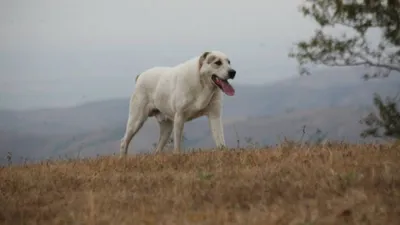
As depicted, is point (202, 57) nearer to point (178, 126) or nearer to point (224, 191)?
point (178, 126)

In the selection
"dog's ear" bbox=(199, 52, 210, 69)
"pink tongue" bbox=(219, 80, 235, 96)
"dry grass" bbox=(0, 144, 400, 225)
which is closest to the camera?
"dry grass" bbox=(0, 144, 400, 225)

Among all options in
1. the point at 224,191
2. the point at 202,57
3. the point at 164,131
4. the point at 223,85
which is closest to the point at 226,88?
the point at 223,85

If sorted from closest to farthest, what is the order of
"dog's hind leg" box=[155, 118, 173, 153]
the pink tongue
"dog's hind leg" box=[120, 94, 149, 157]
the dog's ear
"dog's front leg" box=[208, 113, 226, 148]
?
"dog's front leg" box=[208, 113, 226, 148] → the pink tongue → the dog's ear → "dog's hind leg" box=[155, 118, 173, 153] → "dog's hind leg" box=[120, 94, 149, 157]

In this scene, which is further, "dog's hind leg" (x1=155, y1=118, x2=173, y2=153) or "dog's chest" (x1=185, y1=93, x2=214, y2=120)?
"dog's hind leg" (x1=155, y1=118, x2=173, y2=153)

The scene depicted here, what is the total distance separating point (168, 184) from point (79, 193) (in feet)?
2.78

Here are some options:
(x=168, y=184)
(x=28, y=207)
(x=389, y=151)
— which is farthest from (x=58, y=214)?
(x=389, y=151)

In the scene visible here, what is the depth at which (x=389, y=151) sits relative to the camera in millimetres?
8336

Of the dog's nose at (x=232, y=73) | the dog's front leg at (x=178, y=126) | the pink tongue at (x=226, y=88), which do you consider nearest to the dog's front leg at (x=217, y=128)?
the pink tongue at (x=226, y=88)

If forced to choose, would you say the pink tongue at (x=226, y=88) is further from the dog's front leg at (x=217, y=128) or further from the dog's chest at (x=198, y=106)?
the dog's front leg at (x=217, y=128)

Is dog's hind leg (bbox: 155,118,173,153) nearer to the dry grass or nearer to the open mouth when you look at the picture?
the open mouth

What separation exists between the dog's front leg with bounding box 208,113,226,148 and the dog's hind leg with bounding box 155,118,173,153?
1.47 m

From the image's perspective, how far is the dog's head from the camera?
12445mm

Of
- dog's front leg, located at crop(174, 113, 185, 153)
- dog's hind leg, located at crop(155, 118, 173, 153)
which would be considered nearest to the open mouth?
dog's front leg, located at crop(174, 113, 185, 153)

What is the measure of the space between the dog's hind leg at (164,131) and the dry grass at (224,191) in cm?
468
